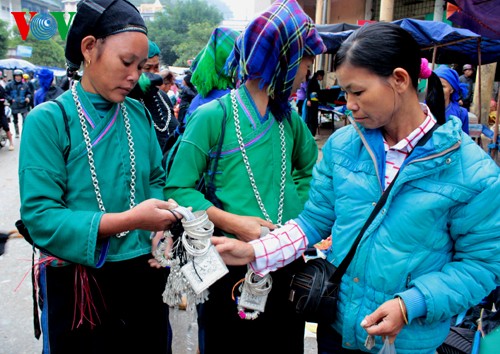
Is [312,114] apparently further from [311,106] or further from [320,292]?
[320,292]

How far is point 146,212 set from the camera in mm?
1500

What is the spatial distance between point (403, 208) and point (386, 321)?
36 centimetres

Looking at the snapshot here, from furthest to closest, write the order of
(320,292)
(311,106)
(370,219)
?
(311,106) → (320,292) → (370,219)

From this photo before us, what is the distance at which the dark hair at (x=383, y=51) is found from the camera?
1392mm

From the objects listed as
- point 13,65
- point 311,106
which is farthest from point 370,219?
point 13,65

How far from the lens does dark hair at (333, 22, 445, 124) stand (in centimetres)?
139

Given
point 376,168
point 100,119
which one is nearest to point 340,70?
point 376,168

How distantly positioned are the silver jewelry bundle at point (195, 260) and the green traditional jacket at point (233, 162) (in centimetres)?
27

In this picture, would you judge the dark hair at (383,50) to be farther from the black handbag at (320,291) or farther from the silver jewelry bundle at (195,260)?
the silver jewelry bundle at (195,260)

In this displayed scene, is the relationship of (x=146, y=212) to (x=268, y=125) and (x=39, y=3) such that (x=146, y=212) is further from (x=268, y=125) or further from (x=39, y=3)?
(x=39, y=3)

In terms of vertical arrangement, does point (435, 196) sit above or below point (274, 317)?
above

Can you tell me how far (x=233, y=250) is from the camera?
1609mm

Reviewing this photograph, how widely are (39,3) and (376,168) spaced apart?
9638cm

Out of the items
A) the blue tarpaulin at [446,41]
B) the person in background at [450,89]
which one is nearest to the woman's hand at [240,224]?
the person in background at [450,89]
